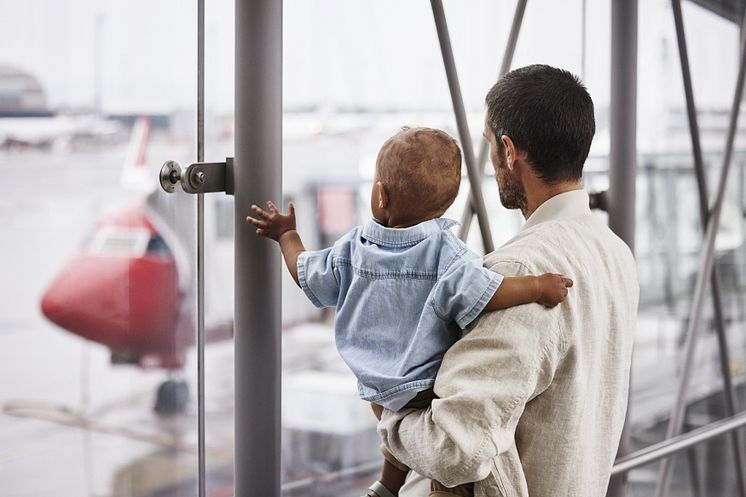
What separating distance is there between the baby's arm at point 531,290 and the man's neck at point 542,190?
6.9 inches


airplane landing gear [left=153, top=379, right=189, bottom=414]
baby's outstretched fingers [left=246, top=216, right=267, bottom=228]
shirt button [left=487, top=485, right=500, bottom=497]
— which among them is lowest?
airplane landing gear [left=153, top=379, right=189, bottom=414]

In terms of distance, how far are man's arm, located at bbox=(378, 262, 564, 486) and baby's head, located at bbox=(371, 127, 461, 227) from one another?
15 centimetres

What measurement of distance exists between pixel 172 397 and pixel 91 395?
232mm

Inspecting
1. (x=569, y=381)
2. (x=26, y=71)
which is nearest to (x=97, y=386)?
(x=26, y=71)

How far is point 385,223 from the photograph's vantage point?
4.24 feet

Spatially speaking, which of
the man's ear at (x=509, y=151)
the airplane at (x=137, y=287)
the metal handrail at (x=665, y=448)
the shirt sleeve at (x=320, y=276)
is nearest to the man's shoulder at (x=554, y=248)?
the man's ear at (x=509, y=151)

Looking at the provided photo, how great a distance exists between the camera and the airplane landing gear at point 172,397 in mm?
2396

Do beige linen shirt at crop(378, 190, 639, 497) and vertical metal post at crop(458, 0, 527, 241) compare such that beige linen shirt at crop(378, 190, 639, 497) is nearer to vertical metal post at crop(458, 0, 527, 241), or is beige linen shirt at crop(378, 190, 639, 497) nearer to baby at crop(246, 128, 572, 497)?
baby at crop(246, 128, 572, 497)

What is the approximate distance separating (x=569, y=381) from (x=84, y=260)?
1.62m

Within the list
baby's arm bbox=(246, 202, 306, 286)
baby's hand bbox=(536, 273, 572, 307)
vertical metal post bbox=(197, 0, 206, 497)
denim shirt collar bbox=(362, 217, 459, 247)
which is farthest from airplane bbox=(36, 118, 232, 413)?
baby's hand bbox=(536, 273, 572, 307)

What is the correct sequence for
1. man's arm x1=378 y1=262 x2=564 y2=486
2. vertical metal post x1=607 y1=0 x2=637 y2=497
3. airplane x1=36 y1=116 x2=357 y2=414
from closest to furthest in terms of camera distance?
man's arm x1=378 y1=262 x2=564 y2=486 → airplane x1=36 y1=116 x2=357 y2=414 → vertical metal post x1=607 y1=0 x2=637 y2=497

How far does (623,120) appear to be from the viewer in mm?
2371

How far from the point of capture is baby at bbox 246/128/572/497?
4.00 ft

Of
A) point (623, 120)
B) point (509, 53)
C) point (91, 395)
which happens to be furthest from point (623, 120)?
point (91, 395)
